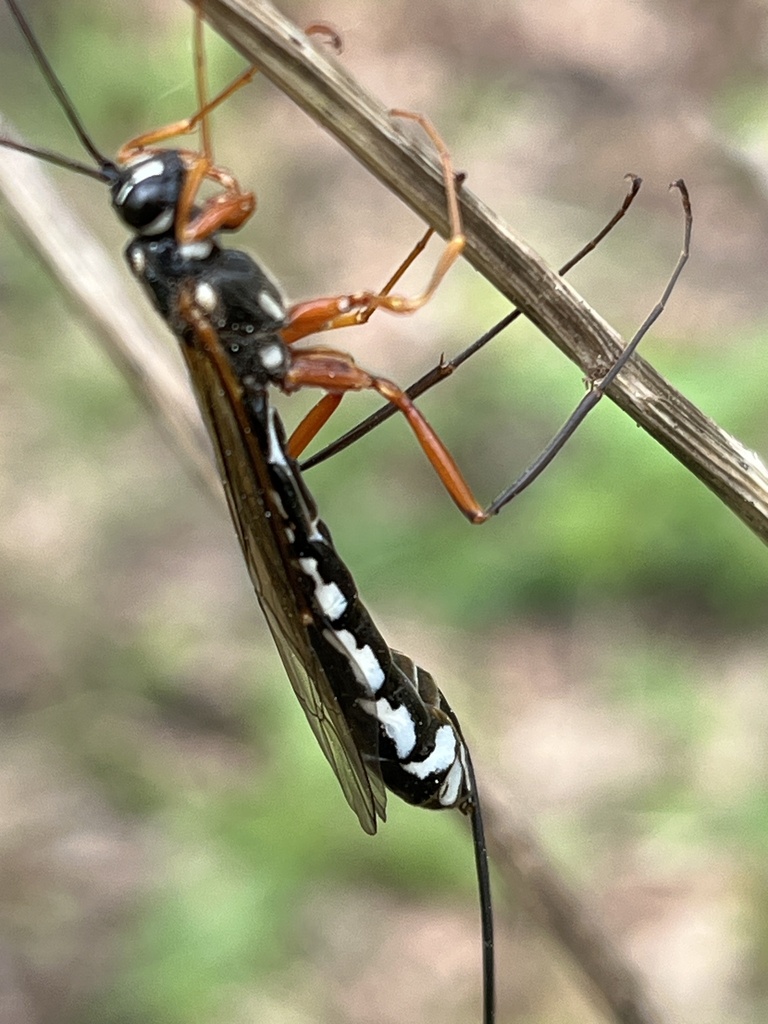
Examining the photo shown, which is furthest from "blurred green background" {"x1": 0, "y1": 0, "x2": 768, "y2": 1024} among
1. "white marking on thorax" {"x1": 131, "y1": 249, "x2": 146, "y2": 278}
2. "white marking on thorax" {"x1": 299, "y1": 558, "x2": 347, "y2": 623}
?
"white marking on thorax" {"x1": 131, "y1": 249, "x2": 146, "y2": 278}

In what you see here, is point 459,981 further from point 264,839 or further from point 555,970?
point 264,839

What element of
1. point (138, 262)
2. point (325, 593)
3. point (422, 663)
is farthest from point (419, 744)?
point (422, 663)

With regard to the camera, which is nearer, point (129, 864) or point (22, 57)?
point (129, 864)

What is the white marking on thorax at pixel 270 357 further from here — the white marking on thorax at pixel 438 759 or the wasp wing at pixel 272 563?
the white marking on thorax at pixel 438 759

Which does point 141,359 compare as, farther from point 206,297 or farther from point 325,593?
point 325,593

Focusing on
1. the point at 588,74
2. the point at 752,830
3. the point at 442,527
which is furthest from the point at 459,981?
the point at 588,74
